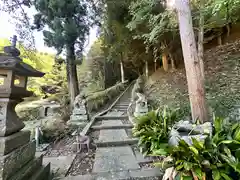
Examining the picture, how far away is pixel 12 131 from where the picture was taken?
1860 mm

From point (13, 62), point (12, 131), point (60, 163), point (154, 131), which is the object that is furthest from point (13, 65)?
point (154, 131)

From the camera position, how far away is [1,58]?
71.8 inches

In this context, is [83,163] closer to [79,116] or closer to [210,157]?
[210,157]

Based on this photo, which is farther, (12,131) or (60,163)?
(60,163)

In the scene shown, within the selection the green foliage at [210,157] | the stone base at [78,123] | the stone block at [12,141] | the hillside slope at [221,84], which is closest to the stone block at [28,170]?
the stone block at [12,141]

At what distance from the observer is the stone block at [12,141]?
1.66 meters

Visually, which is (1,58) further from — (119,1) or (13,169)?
(119,1)

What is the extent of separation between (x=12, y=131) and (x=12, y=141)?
0.44 feet

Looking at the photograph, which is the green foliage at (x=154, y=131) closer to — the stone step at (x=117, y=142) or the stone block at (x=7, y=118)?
the stone step at (x=117, y=142)

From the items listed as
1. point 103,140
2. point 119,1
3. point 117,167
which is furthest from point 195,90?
point 119,1

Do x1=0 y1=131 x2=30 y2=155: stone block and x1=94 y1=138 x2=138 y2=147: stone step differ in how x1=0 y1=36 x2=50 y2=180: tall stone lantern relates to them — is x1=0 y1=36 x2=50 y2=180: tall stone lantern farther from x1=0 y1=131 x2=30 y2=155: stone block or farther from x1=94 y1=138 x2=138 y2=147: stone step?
x1=94 y1=138 x2=138 y2=147: stone step

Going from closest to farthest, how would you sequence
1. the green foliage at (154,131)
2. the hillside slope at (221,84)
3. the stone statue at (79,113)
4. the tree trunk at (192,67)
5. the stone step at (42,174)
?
1. the stone step at (42,174)
2. the green foliage at (154,131)
3. the tree trunk at (192,67)
4. the hillside slope at (221,84)
5. the stone statue at (79,113)

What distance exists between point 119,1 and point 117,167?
7.29m

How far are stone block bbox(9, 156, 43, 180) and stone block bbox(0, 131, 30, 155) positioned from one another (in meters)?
0.28
